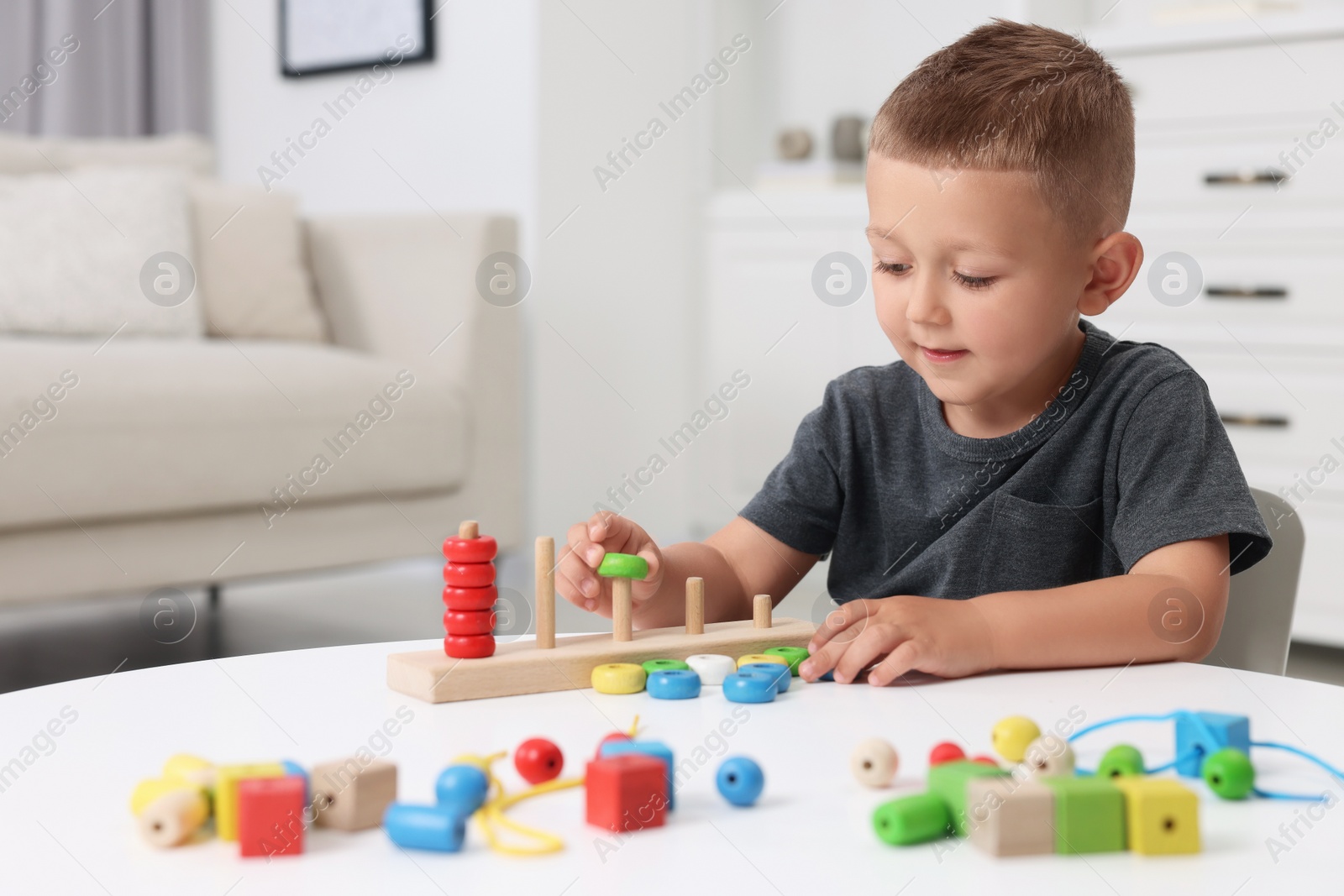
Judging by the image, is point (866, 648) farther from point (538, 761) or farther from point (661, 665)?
point (538, 761)

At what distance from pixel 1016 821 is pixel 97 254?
228 centimetres

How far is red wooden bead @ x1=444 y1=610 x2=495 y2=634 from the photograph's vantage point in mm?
691

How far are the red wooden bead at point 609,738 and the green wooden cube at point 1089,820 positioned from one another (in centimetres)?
17

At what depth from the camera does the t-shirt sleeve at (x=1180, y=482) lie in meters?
0.82

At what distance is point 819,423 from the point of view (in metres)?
1.06

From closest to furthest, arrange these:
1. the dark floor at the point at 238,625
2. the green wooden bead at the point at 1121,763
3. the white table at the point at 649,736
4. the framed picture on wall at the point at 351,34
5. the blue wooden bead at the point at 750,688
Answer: the white table at the point at 649,736
the green wooden bead at the point at 1121,763
the blue wooden bead at the point at 750,688
the dark floor at the point at 238,625
the framed picture on wall at the point at 351,34

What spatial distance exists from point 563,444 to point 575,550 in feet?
7.17

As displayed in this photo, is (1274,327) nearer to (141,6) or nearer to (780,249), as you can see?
(780,249)

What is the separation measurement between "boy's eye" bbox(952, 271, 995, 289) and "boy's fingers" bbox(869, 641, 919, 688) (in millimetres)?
255

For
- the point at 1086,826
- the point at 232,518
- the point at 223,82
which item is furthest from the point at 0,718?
the point at 223,82

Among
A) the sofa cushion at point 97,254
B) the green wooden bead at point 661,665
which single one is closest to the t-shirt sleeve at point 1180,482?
the green wooden bead at point 661,665

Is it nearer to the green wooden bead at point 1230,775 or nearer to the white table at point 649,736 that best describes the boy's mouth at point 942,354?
the white table at point 649,736

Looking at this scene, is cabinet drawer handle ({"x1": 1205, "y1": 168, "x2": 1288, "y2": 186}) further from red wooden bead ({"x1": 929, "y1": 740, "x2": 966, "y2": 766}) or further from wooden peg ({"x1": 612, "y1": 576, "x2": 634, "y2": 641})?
red wooden bead ({"x1": 929, "y1": 740, "x2": 966, "y2": 766})

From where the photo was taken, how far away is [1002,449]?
0.96m
